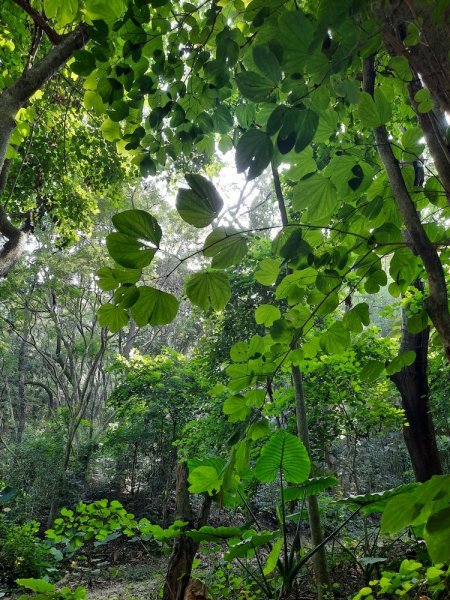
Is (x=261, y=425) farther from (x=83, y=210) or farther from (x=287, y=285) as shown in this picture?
(x=83, y=210)

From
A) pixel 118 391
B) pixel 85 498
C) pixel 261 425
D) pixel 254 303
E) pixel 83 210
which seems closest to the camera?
pixel 261 425

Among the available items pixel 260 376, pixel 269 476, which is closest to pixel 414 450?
pixel 269 476

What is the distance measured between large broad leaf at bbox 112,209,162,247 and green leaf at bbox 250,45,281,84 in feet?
0.60

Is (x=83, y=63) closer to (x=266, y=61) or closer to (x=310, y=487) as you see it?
(x=266, y=61)

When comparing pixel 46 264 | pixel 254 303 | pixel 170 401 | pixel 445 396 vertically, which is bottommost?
pixel 445 396

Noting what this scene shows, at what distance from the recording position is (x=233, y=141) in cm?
86

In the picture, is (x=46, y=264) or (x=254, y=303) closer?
(x=254, y=303)

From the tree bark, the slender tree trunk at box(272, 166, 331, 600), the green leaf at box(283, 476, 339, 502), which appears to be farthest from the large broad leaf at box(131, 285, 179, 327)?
the tree bark

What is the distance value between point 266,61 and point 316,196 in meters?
0.26

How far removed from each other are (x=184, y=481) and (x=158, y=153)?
2515 mm

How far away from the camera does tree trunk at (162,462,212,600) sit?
2205 mm

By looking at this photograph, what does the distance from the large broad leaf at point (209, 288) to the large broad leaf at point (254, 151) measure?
0.16 metres

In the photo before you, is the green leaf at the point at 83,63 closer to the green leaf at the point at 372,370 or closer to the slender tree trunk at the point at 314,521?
the green leaf at the point at 372,370

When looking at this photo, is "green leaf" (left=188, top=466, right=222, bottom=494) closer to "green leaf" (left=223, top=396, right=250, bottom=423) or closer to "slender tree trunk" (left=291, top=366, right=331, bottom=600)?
"slender tree trunk" (left=291, top=366, right=331, bottom=600)
